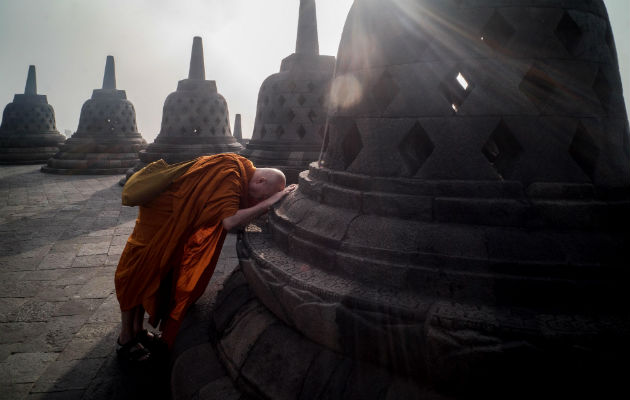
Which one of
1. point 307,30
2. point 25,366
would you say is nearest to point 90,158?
point 307,30

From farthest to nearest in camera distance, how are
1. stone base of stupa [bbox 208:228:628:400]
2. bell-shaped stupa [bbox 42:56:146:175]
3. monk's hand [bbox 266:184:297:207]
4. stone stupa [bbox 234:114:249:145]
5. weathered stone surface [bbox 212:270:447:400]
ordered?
stone stupa [bbox 234:114:249:145] < bell-shaped stupa [bbox 42:56:146:175] < monk's hand [bbox 266:184:297:207] < weathered stone surface [bbox 212:270:447:400] < stone base of stupa [bbox 208:228:628:400]

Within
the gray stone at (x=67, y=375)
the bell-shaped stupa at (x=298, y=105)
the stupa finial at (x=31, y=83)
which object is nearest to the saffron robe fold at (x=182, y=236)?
the gray stone at (x=67, y=375)

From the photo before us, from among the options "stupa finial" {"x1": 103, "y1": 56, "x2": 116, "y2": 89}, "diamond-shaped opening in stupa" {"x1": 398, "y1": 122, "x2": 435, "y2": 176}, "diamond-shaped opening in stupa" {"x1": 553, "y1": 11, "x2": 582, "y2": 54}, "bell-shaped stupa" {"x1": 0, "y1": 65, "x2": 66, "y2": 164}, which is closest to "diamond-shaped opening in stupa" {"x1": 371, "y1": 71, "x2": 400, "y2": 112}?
"diamond-shaped opening in stupa" {"x1": 398, "y1": 122, "x2": 435, "y2": 176}

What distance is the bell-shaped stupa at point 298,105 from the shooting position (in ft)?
22.2

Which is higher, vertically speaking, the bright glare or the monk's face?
the bright glare

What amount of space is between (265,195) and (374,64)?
123cm

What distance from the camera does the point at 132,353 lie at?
8.26ft

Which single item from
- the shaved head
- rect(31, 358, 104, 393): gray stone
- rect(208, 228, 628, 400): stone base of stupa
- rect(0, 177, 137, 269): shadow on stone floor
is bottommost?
rect(0, 177, 137, 269): shadow on stone floor

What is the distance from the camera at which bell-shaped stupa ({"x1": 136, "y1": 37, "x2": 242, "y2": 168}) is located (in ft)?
33.2

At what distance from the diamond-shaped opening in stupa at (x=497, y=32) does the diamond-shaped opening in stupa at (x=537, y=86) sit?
0.19 m

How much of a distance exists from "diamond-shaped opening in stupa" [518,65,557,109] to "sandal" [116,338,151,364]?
2858mm

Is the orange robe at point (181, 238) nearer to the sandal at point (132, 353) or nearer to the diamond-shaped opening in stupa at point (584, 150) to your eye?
the sandal at point (132, 353)

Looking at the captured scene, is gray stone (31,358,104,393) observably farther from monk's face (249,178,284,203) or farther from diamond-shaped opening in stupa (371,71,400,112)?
diamond-shaped opening in stupa (371,71,400,112)

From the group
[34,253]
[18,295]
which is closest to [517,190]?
[18,295]
